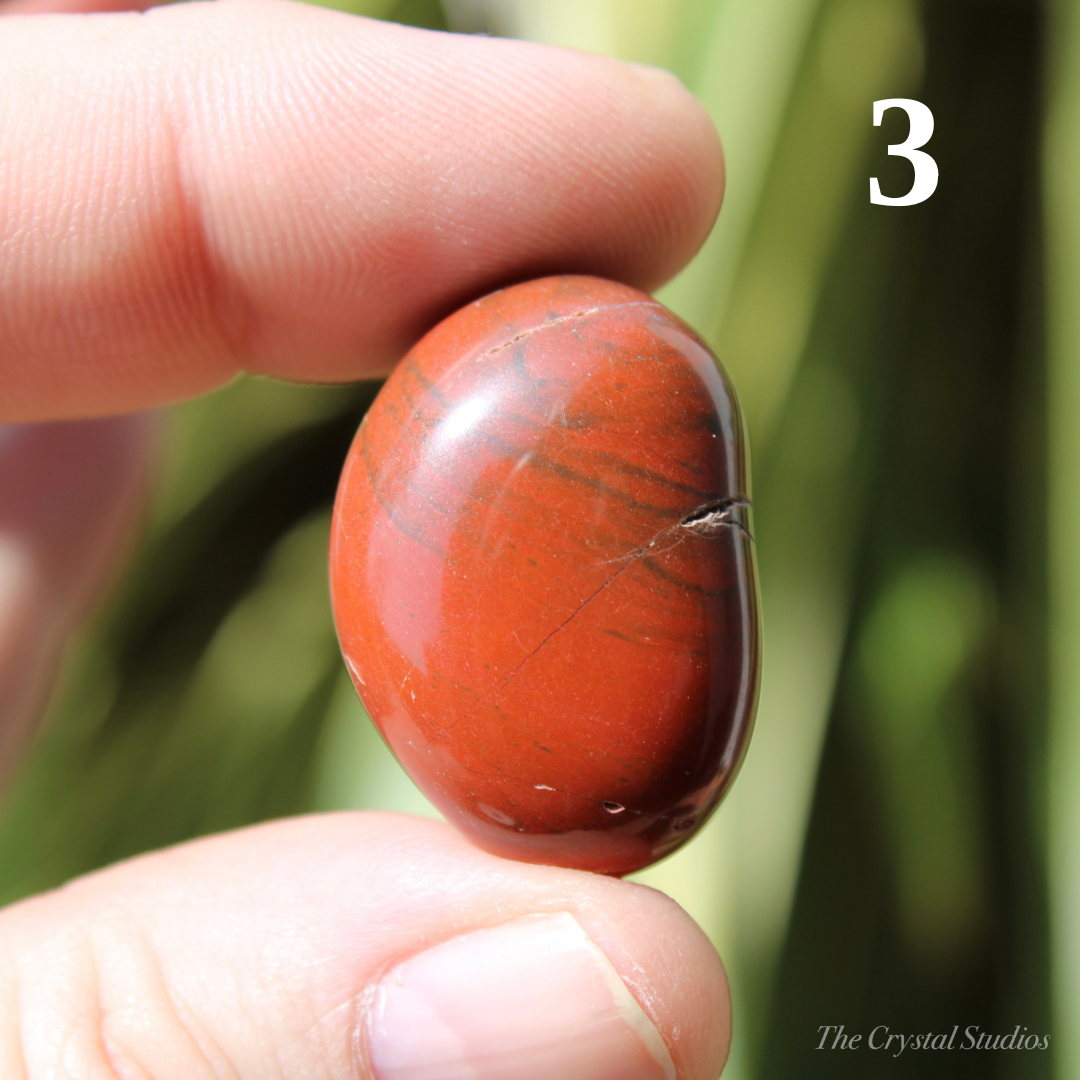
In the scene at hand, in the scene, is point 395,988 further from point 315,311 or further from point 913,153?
point 913,153

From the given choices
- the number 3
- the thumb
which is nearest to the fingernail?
the thumb

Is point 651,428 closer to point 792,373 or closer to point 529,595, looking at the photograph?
point 529,595

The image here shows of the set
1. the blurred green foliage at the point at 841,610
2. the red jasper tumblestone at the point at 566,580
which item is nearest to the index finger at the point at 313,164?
the red jasper tumblestone at the point at 566,580

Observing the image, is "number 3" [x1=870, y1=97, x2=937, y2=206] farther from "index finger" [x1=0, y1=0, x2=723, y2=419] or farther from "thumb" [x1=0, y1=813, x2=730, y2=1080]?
"thumb" [x1=0, y1=813, x2=730, y2=1080]

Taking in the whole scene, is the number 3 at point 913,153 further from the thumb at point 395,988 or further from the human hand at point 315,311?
the thumb at point 395,988

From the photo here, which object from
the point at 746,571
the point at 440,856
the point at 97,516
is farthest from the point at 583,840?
the point at 97,516

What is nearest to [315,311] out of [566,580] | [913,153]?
[566,580]

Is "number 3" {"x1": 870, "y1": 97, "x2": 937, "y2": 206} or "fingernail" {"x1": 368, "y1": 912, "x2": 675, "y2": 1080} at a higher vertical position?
"number 3" {"x1": 870, "y1": 97, "x2": 937, "y2": 206}
